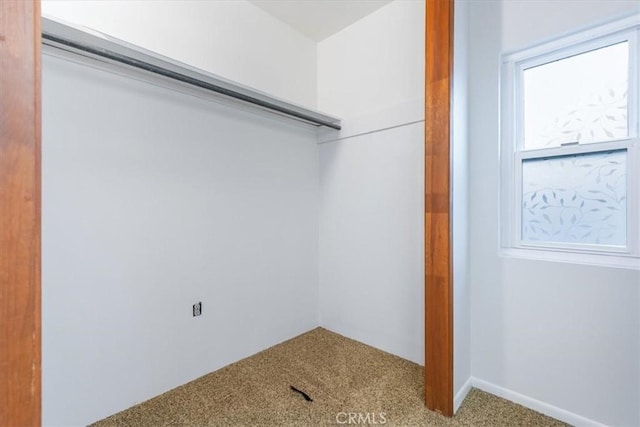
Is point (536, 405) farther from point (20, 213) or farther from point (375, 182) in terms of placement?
point (20, 213)

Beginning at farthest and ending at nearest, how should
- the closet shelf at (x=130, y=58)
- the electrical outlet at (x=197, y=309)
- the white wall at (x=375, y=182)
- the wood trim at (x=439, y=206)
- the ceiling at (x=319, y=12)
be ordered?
1. the ceiling at (x=319, y=12)
2. the white wall at (x=375, y=182)
3. the electrical outlet at (x=197, y=309)
4. the wood trim at (x=439, y=206)
5. the closet shelf at (x=130, y=58)

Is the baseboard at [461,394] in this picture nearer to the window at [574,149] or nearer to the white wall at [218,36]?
the window at [574,149]

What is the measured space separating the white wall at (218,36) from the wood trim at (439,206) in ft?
4.63

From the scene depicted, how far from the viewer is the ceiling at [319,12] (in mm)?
2498

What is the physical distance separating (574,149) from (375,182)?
1.32 m

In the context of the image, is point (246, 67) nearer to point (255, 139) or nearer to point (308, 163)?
point (255, 139)

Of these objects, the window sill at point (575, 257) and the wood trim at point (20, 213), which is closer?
the wood trim at point (20, 213)

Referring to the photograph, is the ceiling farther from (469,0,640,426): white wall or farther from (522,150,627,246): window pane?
(522,150,627,246): window pane

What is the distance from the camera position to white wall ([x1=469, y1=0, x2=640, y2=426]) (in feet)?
5.11

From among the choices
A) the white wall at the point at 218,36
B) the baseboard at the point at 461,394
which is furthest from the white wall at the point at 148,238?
the baseboard at the point at 461,394

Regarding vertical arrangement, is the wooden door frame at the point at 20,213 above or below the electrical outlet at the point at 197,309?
above

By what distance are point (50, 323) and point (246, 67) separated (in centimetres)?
215

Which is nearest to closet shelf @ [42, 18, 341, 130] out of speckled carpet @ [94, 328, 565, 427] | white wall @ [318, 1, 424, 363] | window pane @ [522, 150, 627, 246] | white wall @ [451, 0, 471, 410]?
white wall @ [318, 1, 424, 363]

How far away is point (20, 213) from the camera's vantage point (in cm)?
63
